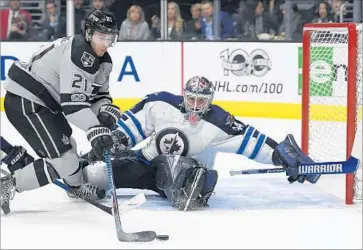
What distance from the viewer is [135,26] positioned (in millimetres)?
9484

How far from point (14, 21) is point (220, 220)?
577 centimetres

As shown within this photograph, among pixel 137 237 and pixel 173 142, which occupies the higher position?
pixel 173 142

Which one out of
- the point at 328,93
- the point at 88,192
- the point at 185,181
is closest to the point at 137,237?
the point at 185,181

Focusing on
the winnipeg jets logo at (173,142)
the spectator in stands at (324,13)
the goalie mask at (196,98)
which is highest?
the spectator in stands at (324,13)

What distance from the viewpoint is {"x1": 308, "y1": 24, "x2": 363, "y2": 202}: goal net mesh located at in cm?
584

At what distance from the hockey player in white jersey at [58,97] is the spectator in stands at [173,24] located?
4.59 metres

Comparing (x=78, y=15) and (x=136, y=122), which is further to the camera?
(x=78, y=15)

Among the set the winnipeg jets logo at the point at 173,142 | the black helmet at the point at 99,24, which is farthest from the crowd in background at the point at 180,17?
the black helmet at the point at 99,24

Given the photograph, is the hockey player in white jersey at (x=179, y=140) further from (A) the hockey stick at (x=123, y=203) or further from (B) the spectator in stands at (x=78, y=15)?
(B) the spectator in stands at (x=78, y=15)

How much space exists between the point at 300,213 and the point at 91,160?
99 centimetres

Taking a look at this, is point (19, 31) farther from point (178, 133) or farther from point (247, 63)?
point (178, 133)

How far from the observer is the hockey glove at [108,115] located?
15.7 feet

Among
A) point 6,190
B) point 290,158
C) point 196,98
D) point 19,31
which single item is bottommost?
point 6,190

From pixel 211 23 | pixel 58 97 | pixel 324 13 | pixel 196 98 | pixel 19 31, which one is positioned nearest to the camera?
pixel 58 97
